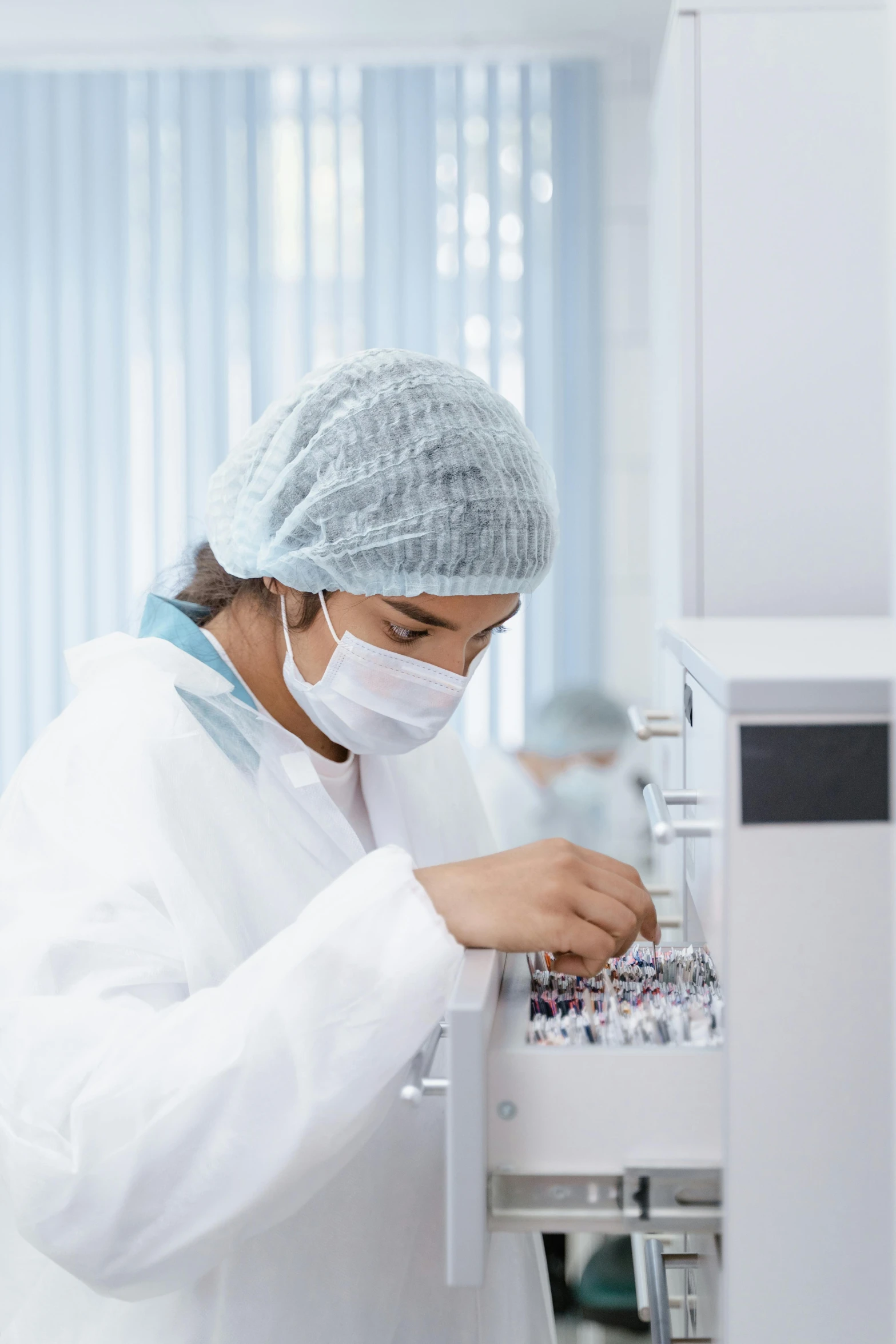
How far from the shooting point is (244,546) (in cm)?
97

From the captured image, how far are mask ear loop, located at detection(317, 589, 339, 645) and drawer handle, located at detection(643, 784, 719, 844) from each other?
0.30 meters

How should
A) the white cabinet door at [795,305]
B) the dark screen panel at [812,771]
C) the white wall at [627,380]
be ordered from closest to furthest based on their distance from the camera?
the dark screen panel at [812,771] < the white cabinet door at [795,305] < the white wall at [627,380]

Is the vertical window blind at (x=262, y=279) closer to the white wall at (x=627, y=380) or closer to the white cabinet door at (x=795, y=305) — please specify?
the white wall at (x=627, y=380)

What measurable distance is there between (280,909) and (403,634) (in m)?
0.25

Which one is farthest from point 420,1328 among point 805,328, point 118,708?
point 805,328

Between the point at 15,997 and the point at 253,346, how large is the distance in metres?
2.10

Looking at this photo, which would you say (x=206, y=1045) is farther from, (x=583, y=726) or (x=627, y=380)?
(x=627, y=380)

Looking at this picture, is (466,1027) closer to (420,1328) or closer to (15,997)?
(15,997)

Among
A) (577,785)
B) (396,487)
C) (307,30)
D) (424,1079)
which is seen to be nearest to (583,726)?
(577,785)

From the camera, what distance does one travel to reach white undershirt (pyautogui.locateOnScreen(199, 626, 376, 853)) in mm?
1046

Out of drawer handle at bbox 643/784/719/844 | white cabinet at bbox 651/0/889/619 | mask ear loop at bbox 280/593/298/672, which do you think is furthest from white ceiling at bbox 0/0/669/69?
drawer handle at bbox 643/784/719/844

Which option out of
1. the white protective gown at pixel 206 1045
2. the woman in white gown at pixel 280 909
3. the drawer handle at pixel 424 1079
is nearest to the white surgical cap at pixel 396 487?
the woman in white gown at pixel 280 909

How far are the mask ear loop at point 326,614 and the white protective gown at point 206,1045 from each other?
0.32 ft

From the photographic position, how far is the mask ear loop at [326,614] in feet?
3.13
